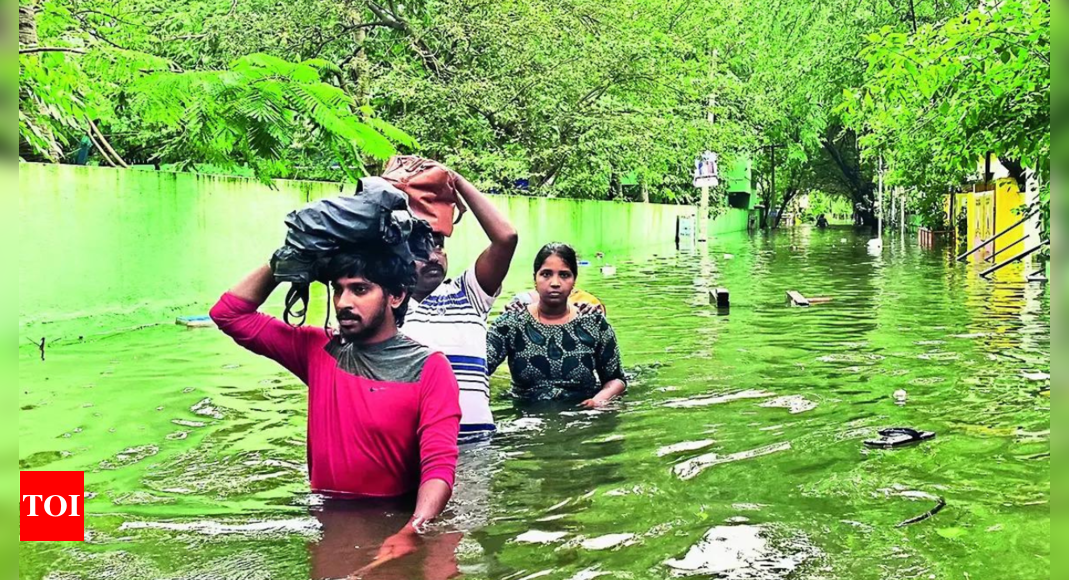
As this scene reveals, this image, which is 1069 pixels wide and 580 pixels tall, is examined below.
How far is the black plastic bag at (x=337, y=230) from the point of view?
4020 mm

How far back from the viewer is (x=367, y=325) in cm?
425

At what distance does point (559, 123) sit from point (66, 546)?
22.8 meters

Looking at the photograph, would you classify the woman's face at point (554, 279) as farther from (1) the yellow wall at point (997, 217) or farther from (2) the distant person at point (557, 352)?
(1) the yellow wall at point (997, 217)

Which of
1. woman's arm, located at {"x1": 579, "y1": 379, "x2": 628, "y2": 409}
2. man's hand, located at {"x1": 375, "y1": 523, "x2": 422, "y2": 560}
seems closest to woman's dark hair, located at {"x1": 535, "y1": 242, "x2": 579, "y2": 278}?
woman's arm, located at {"x1": 579, "y1": 379, "x2": 628, "y2": 409}

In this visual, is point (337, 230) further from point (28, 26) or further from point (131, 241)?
point (131, 241)

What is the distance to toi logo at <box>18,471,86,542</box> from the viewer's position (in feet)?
14.6

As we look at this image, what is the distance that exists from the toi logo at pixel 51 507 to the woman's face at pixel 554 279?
3.29 m

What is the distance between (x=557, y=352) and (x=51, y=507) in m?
3.85

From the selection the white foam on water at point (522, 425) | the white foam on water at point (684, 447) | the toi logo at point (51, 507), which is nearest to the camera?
the toi logo at point (51, 507)

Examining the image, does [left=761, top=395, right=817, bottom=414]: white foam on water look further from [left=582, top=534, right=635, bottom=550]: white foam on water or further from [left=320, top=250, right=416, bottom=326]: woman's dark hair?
[left=320, top=250, right=416, bottom=326]: woman's dark hair

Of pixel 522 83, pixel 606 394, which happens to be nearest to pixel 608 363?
pixel 606 394

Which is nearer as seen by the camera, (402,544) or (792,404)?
(402,544)

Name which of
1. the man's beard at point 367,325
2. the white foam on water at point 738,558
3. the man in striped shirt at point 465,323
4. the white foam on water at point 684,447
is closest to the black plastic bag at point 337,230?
the man's beard at point 367,325

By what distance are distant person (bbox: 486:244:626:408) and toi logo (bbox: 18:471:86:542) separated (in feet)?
10.1
